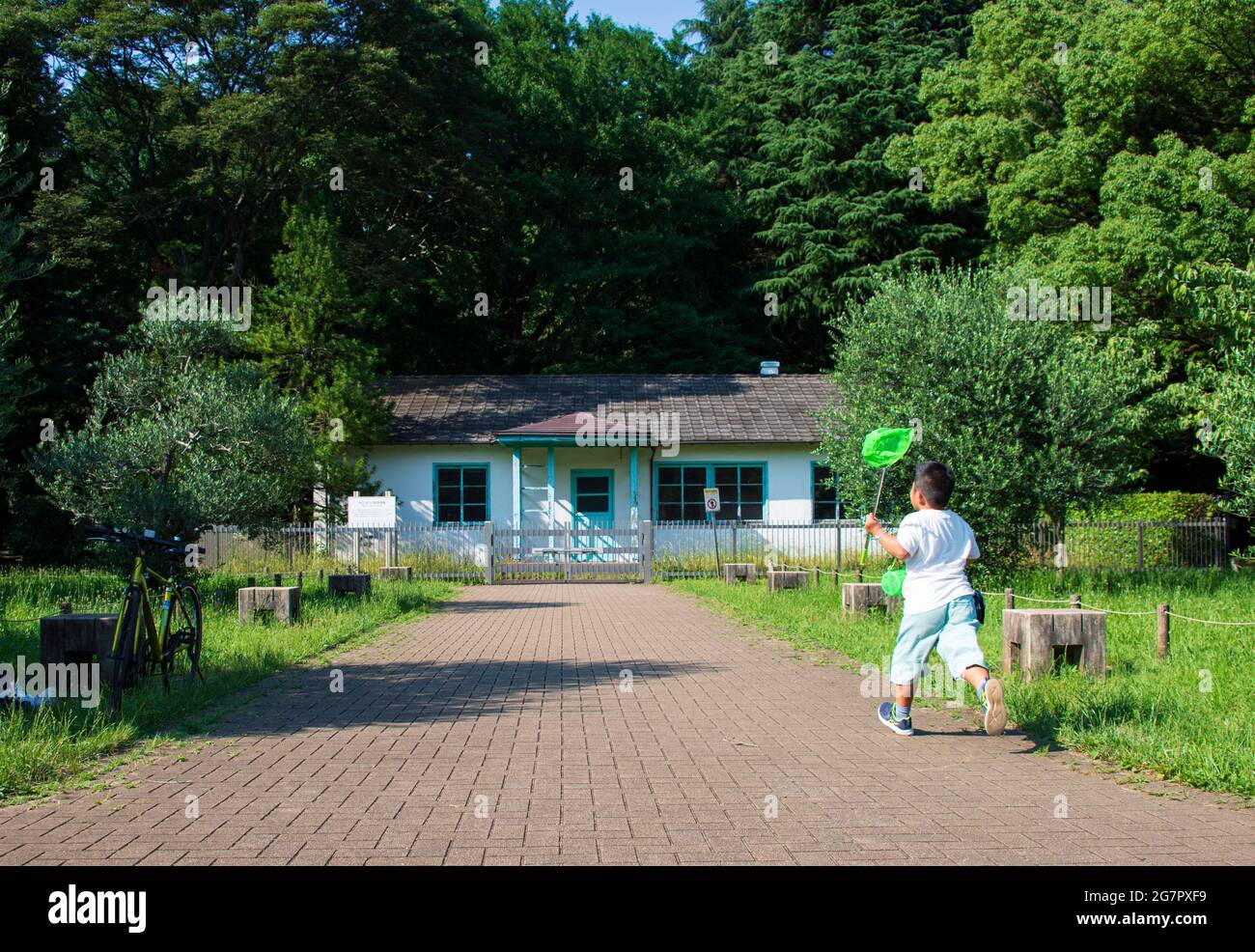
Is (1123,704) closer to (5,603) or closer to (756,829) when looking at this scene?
(756,829)

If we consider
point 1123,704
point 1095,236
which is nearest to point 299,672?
point 1123,704

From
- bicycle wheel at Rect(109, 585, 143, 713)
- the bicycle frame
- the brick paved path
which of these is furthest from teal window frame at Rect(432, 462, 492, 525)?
bicycle wheel at Rect(109, 585, 143, 713)

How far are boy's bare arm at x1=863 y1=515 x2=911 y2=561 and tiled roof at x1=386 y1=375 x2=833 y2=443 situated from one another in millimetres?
22479

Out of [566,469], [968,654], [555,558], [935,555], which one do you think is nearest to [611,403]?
[566,469]

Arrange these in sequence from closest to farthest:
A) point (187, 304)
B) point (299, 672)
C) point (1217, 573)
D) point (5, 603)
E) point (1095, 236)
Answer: point (299, 672) → point (5, 603) → point (187, 304) → point (1217, 573) → point (1095, 236)

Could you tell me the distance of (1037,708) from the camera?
862cm

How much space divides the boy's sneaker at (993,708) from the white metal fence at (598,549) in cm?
1826

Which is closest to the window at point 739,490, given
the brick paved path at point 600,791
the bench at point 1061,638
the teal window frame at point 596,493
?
the teal window frame at point 596,493

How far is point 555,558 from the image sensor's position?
27156 mm

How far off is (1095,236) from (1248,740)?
23.2m

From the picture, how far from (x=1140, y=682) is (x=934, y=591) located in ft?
9.61

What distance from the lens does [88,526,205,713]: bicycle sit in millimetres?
8609

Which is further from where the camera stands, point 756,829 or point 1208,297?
point 1208,297

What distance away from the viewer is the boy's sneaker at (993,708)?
24.4 feet
